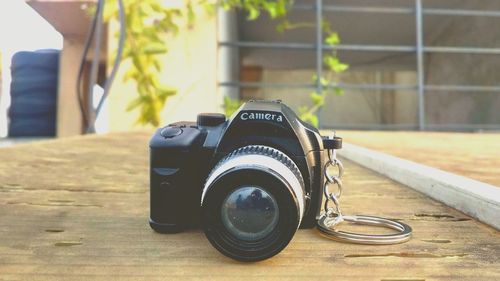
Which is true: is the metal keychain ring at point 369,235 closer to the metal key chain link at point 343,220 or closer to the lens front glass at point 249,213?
the metal key chain link at point 343,220

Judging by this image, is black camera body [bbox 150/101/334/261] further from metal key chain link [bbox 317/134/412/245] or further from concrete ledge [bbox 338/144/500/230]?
concrete ledge [bbox 338/144/500/230]

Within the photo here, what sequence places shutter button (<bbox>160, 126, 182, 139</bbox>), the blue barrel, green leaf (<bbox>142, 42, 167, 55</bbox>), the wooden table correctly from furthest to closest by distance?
1. the blue barrel
2. green leaf (<bbox>142, 42, 167, 55</bbox>)
3. shutter button (<bbox>160, 126, 182, 139</bbox>)
4. the wooden table

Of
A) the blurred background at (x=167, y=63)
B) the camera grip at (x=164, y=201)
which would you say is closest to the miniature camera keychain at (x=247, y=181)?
the camera grip at (x=164, y=201)

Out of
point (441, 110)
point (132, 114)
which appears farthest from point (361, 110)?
point (132, 114)

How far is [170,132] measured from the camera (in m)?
0.47

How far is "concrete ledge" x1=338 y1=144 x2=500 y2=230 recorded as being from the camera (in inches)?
19.2

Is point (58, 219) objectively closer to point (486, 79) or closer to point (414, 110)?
point (486, 79)

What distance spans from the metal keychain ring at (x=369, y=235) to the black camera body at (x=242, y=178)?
0.03 metres

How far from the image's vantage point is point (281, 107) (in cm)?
44

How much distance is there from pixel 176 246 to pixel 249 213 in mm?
96

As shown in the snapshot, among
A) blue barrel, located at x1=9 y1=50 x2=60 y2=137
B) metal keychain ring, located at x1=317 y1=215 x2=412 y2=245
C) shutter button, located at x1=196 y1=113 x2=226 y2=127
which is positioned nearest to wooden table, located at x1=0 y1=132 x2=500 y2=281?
metal keychain ring, located at x1=317 y1=215 x2=412 y2=245

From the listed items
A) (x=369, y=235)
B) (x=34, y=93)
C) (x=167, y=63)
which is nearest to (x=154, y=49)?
(x=167, y=63)

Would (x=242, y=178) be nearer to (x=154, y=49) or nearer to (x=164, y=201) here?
(x=164, y=201)

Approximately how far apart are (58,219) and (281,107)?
28cm
